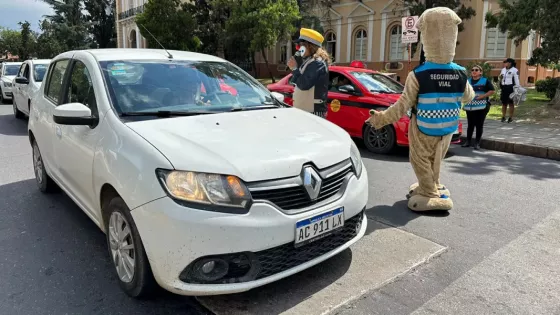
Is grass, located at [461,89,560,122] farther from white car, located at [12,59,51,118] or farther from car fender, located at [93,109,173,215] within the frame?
white car, located at [12,59,51,118]

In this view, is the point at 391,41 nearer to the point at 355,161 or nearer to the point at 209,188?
the point at 355,161

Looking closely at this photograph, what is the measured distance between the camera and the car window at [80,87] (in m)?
3.51

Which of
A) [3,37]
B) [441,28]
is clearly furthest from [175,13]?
[3,37]

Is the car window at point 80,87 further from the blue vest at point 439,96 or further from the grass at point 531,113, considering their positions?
the grass at point 531,113

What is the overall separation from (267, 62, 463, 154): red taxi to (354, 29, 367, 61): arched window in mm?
22033

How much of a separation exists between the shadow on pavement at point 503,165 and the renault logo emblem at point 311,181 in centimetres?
436

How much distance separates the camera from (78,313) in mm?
2770

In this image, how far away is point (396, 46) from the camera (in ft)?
89.8

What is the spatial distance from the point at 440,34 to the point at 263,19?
780 inches

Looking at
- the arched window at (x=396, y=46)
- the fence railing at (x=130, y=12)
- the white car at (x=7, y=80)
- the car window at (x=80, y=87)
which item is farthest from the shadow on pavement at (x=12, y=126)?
the fence railing at (x=130, y=12)

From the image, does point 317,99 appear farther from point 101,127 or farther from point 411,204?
point 101,127

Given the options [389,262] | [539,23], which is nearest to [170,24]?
[539,23]

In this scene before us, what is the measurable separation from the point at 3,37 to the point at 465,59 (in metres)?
73.3

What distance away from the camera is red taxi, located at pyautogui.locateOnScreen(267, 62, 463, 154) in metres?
7.41
